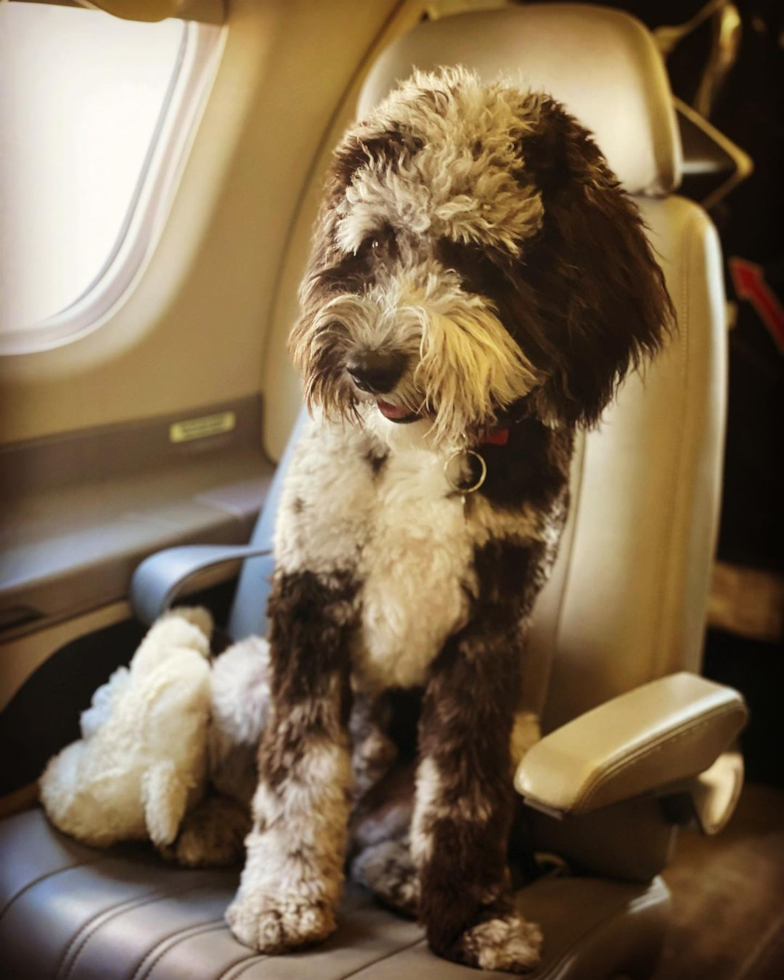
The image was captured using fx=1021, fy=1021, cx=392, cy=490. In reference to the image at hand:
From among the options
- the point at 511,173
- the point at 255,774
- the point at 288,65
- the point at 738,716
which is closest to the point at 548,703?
the point at 738,716

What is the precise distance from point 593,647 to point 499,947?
456 mm

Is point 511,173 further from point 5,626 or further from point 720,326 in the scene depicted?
point 5,626

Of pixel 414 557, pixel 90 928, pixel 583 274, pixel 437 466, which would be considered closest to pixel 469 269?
pixel 583 274

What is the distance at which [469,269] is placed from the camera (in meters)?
1.09

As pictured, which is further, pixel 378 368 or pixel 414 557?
pixel 414 557

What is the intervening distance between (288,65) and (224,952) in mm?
1254

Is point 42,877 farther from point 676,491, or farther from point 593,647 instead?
point 676,491

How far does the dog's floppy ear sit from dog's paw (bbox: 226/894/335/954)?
0.69 m

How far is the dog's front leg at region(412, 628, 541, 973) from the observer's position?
1.32 metres

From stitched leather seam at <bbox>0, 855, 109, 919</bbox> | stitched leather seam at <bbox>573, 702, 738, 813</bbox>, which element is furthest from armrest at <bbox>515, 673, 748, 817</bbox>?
stitched leather seam at <bbox>0, 855, 109, 919</bbox>

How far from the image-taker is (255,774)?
1.48 metres

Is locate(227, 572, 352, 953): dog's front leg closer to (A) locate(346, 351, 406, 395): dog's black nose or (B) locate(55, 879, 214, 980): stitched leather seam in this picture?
(B) locate(55, 879, 214, 980): stitched leather seam

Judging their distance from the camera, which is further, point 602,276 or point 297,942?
point 297,942

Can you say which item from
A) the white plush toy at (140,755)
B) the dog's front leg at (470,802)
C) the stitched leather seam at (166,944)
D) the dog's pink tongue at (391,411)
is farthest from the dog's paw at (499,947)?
the dog's pink tongue at (391,411)
